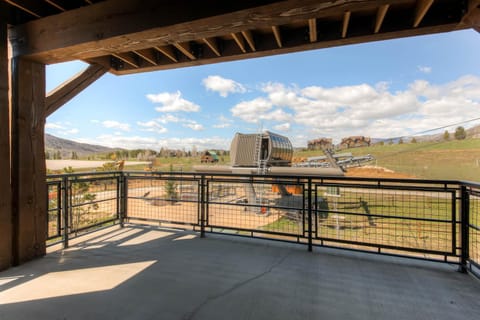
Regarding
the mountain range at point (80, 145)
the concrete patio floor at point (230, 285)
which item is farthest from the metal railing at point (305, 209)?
the mountain range at point (80, 145)

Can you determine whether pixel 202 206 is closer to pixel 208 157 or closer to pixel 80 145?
pixel 80 145

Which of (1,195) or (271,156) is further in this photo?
(271,156)

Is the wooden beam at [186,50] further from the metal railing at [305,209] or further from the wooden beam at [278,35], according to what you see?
the metal railing at [305,209]

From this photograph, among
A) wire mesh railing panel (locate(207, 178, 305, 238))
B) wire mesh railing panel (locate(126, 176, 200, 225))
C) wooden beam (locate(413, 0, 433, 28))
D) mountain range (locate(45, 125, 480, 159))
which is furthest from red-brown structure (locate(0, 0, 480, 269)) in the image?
mountain range (locate(45, 125, 480, 159))

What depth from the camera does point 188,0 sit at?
1687 millimetres

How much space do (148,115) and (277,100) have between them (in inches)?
485

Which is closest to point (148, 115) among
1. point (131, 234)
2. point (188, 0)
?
point (131, 234)

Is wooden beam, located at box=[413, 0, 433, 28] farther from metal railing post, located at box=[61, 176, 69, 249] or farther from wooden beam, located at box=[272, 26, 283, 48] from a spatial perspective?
metal railing post, located at box=[61, 176, 69, 249]

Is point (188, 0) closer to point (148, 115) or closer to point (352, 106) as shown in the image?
point (148, 115)

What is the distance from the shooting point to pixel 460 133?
851 centimetres

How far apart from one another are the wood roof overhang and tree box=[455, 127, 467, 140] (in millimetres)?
9469

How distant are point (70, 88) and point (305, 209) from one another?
336cm

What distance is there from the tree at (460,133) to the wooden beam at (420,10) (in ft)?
31.8

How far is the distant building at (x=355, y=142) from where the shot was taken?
13.2m
